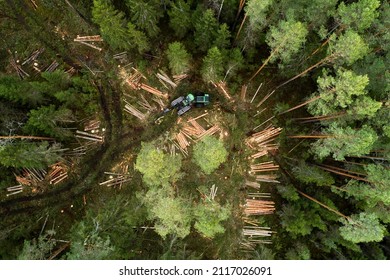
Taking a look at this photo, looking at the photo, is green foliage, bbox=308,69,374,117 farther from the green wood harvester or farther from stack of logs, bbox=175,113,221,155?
stack of logs, bbox=175,113,221,155

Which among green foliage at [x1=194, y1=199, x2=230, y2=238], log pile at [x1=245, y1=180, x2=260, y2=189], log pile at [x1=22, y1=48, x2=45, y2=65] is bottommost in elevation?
log pile at [x1=245, y1=180, x2=260, y2=189]

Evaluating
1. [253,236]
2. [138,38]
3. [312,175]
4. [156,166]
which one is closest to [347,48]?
[312,175]

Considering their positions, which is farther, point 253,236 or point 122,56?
point 122,56

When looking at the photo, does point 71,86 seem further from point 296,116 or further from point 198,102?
point 296,116

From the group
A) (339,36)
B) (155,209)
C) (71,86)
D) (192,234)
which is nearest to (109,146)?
(71,86)

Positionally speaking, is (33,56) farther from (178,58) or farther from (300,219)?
(300,219)

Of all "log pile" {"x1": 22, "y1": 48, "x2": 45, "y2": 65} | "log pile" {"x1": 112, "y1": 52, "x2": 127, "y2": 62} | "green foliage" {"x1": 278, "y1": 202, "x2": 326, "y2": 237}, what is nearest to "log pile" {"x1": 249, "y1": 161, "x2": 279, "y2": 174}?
"green foliage" {"x1": 278, "y1": 202, "x2": 326, "y2": 237}
